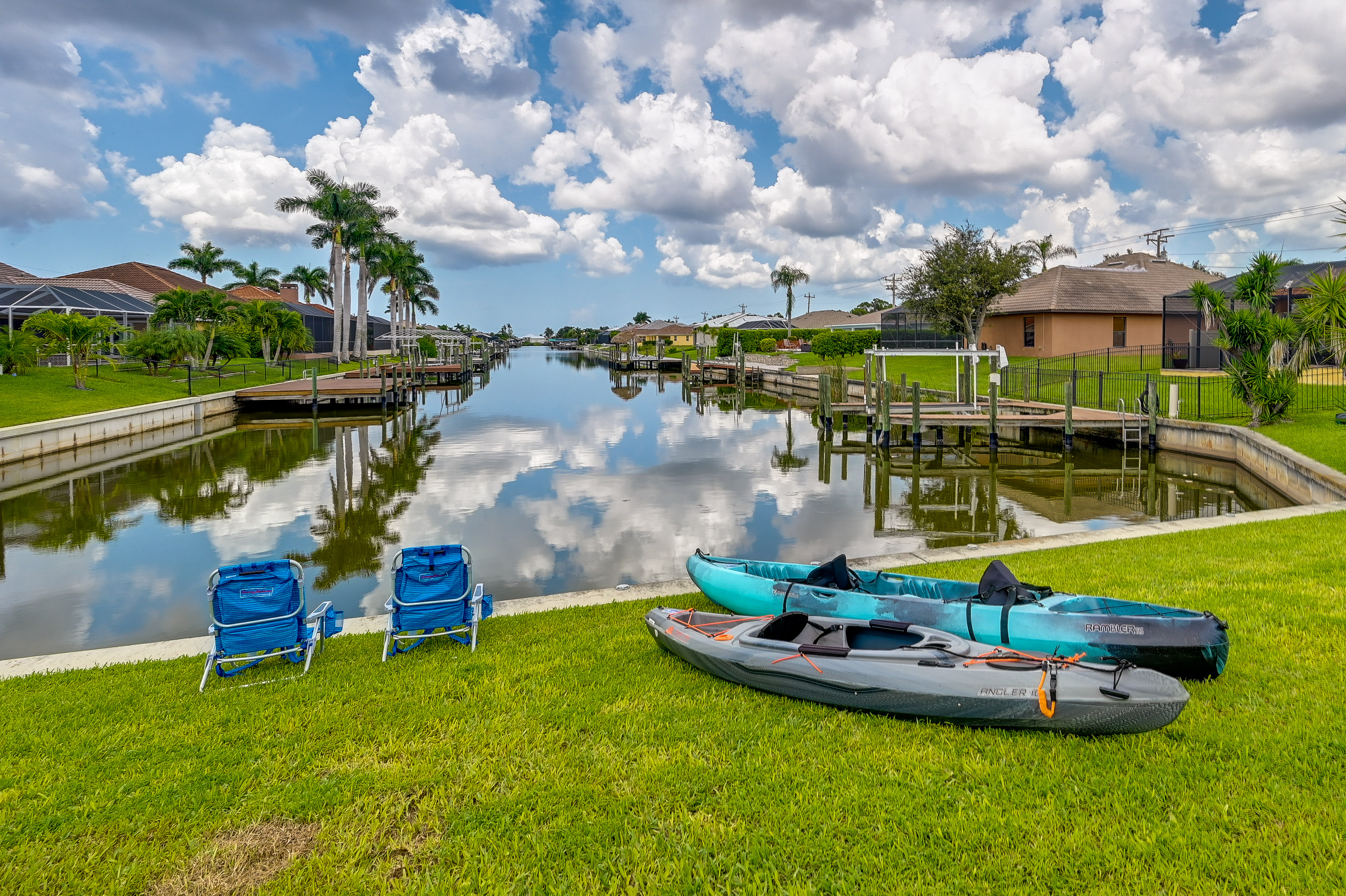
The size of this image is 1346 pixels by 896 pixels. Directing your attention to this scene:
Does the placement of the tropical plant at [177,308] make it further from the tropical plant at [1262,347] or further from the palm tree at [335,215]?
the tropical plant at [1262,347]

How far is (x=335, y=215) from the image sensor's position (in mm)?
59062

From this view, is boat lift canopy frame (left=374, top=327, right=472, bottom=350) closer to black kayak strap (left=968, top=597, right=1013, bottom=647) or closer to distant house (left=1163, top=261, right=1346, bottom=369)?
distant house (left=1163, top=261, right=1346, bottom=369)

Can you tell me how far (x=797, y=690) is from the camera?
5.52m

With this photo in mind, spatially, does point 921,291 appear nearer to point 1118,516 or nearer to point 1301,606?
point 1118,516

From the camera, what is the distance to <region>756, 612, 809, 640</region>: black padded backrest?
5.95 meters

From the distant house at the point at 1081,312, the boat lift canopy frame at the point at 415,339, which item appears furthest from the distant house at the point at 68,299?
the distant house at the point at 1081,312

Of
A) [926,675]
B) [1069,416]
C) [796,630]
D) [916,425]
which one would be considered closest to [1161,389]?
[1069,416]

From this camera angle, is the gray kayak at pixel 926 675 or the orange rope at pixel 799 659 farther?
the orange rope at pixel 799 659

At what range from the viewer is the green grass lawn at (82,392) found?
24.5m

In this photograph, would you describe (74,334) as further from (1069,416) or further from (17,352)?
(1069,416)

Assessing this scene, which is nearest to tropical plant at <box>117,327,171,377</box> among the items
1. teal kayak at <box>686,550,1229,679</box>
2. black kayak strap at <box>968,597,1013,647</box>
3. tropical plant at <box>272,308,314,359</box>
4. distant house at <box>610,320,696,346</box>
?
tropical plant at <box>272,308,314,359</box>

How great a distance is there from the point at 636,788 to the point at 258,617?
373 cm

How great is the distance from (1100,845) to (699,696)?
265 cm

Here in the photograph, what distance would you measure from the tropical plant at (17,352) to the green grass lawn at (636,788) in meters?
30.3
